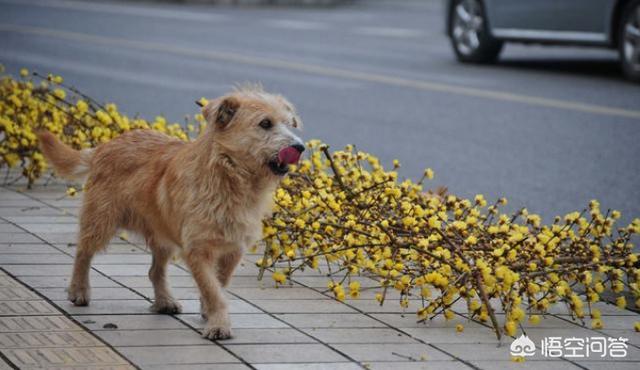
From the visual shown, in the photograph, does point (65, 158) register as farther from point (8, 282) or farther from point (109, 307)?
point (109, 307)

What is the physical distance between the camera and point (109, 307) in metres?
5.41

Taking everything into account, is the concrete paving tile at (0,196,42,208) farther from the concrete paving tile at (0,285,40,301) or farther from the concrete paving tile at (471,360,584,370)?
the concrete paving tile at (471,360,584,370)

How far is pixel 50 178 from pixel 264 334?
3759mm

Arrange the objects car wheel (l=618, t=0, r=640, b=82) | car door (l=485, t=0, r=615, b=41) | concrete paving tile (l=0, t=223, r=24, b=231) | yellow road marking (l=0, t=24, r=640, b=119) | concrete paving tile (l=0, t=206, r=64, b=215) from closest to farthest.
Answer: concrete paving tile (l=0, t=223, r=24, b=231) → concrete paving tile (l=0, t=206, r=64, b=215) → yellow road marking (l=0, t=24, r=640, b=119) → car wheel (l=618, t=0, r=640, b=82) → car door (l=485, t=0, r=615, b=41)

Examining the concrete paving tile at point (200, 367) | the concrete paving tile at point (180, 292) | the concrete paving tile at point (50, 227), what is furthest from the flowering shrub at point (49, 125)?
the concrete paving tile at point (200, 367)

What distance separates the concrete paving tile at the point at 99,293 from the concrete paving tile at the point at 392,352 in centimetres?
122

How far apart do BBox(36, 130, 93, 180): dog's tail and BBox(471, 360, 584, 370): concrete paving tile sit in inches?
83.5

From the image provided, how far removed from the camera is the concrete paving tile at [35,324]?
194 inches

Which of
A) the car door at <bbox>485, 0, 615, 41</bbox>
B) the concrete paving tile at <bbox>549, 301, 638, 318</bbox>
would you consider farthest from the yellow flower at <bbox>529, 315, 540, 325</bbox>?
the car door at <bbox>485, 0, 615, 41</bbox>

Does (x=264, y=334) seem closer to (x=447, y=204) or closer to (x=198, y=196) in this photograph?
(x=198, y=196)

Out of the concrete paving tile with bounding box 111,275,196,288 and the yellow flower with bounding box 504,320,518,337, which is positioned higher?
the yellow flower with bounding box 504,320,518,337

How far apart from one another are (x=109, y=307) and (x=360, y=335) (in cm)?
114

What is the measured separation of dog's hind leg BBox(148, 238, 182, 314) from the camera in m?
5.34

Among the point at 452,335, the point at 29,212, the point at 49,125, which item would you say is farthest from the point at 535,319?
the point at 49,125
